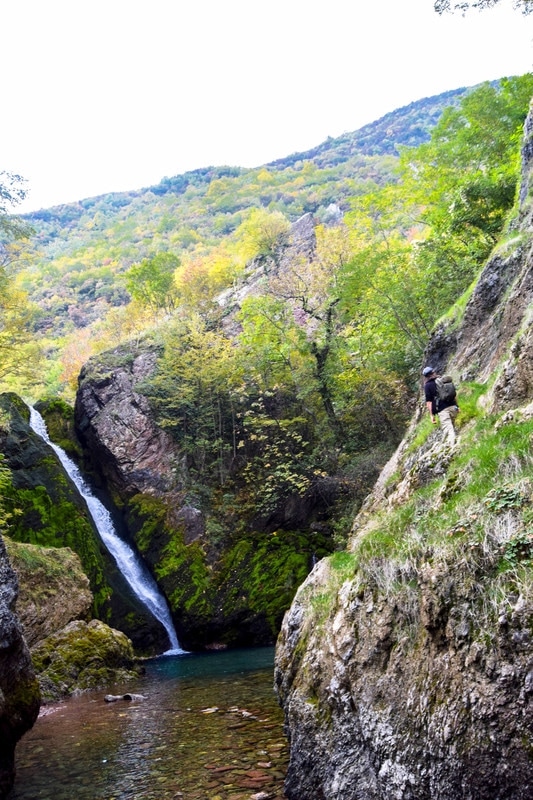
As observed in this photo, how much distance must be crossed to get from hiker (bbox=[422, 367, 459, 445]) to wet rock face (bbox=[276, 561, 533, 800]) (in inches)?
159

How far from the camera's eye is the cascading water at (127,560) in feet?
75.9

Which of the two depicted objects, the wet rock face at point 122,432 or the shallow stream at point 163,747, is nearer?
the shallow stream at point 163,747

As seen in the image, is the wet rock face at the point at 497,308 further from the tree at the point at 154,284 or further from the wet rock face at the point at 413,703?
the tree at the point at 154,284

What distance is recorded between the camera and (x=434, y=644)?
14.4ft

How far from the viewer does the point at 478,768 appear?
11.7 feet

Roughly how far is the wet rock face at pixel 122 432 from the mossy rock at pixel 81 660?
1108 centimetres

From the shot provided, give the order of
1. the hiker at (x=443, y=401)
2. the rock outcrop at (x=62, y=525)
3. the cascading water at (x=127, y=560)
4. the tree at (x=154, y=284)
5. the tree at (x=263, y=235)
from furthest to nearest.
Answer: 1. the tree at (x=263, y=235)
2. the tree at (x=154, y=284)
3. the cascading water at (x=127, y=560)
4. the rock outcrop at (x=62, y=525)
5. the hiker at (x=443, y=401)

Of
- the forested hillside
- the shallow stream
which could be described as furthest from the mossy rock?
the forested hillside

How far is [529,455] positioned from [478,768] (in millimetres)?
2670

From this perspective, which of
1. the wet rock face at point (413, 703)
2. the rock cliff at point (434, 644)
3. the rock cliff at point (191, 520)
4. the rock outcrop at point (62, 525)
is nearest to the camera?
the wet rock face at point (413, 703)

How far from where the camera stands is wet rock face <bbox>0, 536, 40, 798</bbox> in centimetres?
700

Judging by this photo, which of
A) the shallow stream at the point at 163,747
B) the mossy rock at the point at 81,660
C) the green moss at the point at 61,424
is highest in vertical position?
the green moss at the point at 61,424

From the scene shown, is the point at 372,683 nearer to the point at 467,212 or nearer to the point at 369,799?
the point at 369,799

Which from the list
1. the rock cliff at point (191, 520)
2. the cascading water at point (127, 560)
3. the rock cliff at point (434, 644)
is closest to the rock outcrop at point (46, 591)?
the cascading water at point (127, 560)
